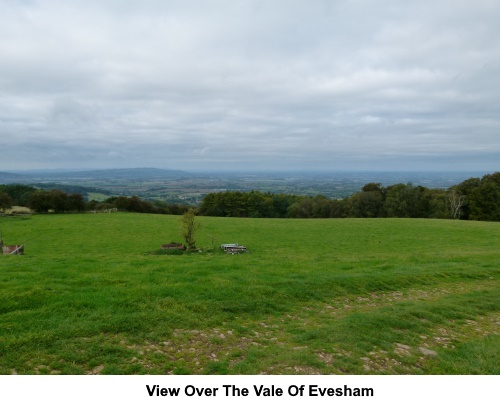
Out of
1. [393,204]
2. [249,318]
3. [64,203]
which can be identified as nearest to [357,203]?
[393,204]

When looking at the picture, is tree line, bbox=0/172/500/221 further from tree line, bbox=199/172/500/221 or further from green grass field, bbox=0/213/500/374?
green grass field, bbox=0/213/500/374

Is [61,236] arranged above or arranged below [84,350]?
below

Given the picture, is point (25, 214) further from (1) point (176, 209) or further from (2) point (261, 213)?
(2) point (261, 213)

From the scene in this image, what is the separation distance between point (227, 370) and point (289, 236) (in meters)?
26.2

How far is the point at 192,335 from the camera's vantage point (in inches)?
263

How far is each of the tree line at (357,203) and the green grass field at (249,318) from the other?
5190 centimetres

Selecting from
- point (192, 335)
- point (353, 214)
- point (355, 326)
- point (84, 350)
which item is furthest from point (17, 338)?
point (353, 214)

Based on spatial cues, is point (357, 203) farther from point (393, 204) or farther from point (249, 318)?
point (249, 318)

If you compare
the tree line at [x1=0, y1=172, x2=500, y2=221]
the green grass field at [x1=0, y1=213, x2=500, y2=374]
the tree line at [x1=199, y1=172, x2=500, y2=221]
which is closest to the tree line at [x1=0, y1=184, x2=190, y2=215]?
the tree line at [x1=0, y1=172, x2=500, y2=221]

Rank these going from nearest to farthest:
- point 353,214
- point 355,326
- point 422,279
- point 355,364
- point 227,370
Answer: point 227,370 < point 355,364 < point 355,326 < point 422,279 < point 353,214

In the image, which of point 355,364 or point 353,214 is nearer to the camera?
point 355,364

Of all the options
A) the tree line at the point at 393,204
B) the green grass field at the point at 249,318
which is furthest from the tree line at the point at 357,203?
the green grass field at the point at 249,318

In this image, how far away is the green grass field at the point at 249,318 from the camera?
5652 mm

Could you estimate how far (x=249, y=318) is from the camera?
308 inches
